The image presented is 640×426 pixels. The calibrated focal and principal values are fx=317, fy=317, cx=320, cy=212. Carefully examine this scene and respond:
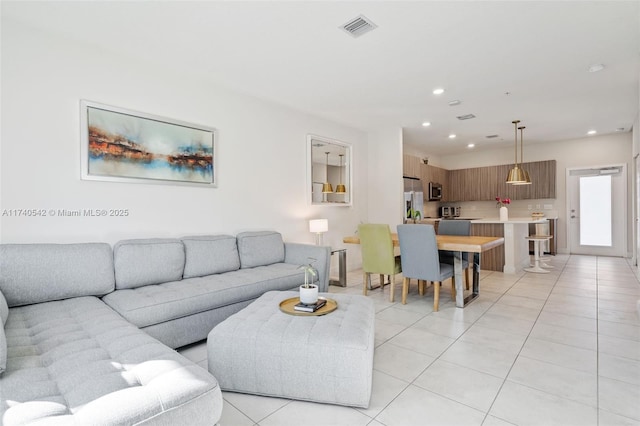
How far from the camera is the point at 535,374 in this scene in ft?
6.77

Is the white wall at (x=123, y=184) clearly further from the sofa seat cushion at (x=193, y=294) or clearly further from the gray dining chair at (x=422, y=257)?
the gray dining chair at (x=422, y=257)

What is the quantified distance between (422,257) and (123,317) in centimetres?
273

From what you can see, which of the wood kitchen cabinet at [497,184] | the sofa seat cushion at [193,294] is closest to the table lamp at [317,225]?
the sofa seat cushion at [193,294]

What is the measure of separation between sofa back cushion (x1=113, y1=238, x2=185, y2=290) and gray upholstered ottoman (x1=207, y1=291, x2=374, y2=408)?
1.15m

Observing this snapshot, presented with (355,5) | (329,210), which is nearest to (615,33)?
(355,5)

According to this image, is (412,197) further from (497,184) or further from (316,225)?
(316,225)

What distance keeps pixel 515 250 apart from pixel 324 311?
4.50 m

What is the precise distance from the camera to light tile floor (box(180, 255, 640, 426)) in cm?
168

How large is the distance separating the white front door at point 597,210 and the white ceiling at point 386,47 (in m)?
2.86

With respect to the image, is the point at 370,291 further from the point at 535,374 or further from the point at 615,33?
the point at 615,33

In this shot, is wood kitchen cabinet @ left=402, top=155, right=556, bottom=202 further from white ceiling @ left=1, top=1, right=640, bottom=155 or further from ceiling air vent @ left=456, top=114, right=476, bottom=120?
white ceiling @ left=1, top=1, right=640, bottom=155

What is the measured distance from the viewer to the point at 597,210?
693 cm

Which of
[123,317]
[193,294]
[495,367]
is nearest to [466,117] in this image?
[495,367]

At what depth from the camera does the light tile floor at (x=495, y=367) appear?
66.0 inches
